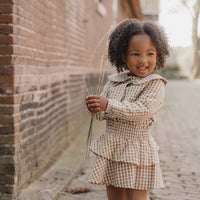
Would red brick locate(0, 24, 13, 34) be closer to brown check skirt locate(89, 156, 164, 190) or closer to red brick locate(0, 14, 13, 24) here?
red brick locate(0, 14, 13, 24)

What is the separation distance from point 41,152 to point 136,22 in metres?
2.21

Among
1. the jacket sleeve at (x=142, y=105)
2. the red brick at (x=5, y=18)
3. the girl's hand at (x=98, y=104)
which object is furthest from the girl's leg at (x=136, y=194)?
the red brick at (x=5, y=18)

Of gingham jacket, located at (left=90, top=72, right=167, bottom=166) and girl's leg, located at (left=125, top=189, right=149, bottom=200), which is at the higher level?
gingham jacket, located at (left=90, top=72, right=167, bottom=166)

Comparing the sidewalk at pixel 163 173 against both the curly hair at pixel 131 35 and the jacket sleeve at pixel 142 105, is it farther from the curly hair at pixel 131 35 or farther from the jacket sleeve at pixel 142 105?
the jacket sleeve at pixel 142 105

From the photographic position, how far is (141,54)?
219 cm

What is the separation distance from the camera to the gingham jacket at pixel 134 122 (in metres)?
2.13

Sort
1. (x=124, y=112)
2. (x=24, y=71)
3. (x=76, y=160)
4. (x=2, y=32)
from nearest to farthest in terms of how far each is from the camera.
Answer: (x=124, y=112) < (x=2, y=32) < (x=24, y=71) < (x=76, y=160)

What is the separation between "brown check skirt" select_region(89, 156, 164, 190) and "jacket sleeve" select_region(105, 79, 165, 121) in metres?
0.36

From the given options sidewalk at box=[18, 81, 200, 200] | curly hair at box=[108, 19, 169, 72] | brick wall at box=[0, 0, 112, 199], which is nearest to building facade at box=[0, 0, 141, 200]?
brick wall at box=[0, 0, 112, 199]

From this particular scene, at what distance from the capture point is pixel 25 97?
10.7ft

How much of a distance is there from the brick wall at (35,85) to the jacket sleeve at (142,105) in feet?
4.10

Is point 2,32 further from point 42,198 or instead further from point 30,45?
point 42,198

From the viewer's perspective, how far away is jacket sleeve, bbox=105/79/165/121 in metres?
2.05

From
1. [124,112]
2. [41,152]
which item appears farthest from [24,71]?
[124,112]
